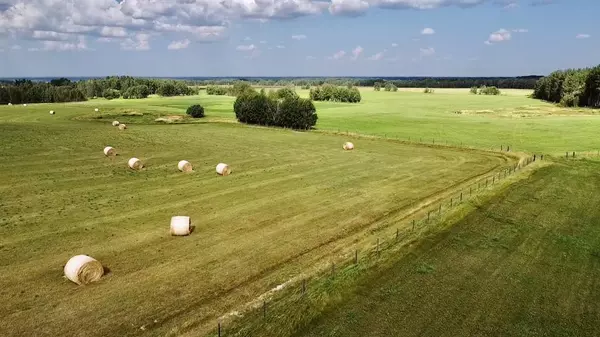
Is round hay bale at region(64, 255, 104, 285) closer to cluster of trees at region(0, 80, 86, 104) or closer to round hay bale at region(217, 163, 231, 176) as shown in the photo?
round hay bale at region(217, 163, 231, 176)

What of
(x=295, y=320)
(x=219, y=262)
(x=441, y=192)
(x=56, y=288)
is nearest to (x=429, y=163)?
(x=441, y=192)

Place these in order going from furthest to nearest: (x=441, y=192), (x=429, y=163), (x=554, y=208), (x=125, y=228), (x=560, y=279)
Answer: (x=429, y=163)
(x=441, y=192)
(x=554, y=208)
(x=125, y=228)
(x=560, y=279)

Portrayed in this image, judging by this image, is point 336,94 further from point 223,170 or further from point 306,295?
point 306,295

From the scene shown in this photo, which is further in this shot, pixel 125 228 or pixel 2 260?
pixel 125 228

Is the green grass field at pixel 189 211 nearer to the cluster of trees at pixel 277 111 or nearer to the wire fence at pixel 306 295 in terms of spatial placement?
the wire fence at pixel 306 295

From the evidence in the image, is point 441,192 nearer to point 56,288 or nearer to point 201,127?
point 56,288

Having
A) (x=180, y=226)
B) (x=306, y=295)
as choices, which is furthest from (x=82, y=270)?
(x=306, y=295)

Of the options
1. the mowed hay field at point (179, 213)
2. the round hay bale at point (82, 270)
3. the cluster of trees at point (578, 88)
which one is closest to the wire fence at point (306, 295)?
the mowed hay field at point (179, 213)

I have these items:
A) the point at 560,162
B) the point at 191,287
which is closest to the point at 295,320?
the point at 191,287

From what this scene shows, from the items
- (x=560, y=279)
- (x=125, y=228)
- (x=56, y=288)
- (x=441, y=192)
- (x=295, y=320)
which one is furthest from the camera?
(x=441, y=192)
